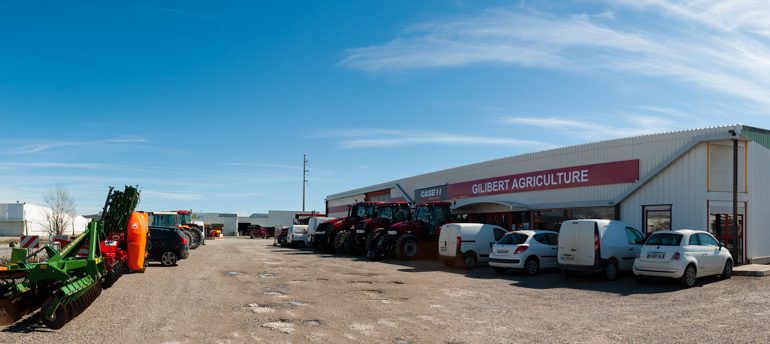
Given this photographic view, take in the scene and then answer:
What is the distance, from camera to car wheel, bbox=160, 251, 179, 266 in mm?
21484

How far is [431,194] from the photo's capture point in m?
37.9

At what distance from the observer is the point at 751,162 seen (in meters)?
19.3

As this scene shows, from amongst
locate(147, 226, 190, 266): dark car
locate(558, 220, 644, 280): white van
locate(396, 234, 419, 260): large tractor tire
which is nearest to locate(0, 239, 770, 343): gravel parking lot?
locate(558, 220, 644, 280): white van

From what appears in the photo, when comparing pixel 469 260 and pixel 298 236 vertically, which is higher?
pixel 469 260

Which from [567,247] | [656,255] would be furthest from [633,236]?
[656,255]

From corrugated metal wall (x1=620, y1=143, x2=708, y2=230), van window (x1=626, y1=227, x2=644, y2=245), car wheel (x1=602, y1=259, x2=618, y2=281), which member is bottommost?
car wheel (x1=602, y1=259, x2=618, y2=281)

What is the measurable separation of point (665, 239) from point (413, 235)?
1121 cm

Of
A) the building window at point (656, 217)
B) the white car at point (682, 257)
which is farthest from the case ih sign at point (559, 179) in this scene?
the white car at point (682, 257)

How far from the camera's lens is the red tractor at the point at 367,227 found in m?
27.6

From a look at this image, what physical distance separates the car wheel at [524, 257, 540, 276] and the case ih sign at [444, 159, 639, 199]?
5.57m

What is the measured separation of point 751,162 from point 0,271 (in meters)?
20.1

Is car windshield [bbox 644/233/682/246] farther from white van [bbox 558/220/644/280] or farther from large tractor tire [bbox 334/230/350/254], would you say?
large tractor tire [bbox 334/230/350/254]

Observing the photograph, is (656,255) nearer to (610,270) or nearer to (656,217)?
(610,270)

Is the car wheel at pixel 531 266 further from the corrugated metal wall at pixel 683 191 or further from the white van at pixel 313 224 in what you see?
the white van at pixel 313 224
